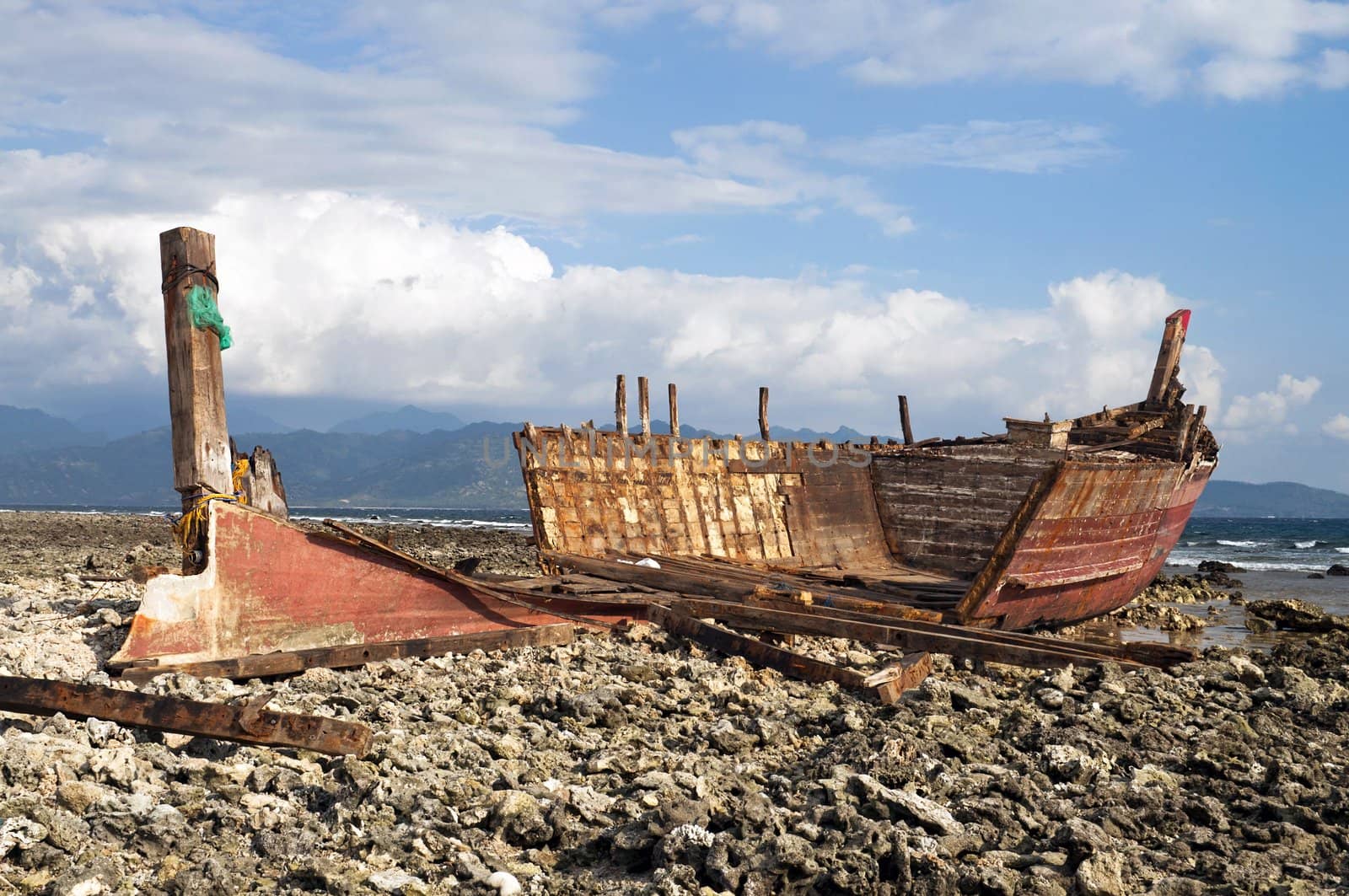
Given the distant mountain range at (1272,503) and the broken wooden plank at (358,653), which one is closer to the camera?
Answer: the broken wooden plank at (358,653)

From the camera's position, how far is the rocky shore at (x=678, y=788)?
4.27m

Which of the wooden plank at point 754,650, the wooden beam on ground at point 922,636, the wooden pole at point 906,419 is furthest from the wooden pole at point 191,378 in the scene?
the wooden pole at point 906,419

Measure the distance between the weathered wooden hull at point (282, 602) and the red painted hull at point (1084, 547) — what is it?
521 cm

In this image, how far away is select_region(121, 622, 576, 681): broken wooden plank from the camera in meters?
7.05

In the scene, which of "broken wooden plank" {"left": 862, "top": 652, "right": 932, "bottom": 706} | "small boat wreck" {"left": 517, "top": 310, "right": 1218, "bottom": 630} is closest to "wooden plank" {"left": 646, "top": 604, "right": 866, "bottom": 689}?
"broken wooden plank" {"left": 862, "top": 652, "right": 932, "bottom": 706}

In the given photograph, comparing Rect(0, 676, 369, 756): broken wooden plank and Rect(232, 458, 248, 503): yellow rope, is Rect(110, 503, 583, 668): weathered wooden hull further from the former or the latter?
Rect(0, 676, 369, 756): broken wooden plank

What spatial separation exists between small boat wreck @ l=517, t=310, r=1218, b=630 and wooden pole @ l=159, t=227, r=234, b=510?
451 centimetres

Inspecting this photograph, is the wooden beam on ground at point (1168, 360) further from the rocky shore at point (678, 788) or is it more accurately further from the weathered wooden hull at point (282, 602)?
the weathered wooden hull at point (282, 602)

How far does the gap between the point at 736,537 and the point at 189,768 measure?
32.8 feet

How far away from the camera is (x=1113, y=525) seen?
44.6 feet

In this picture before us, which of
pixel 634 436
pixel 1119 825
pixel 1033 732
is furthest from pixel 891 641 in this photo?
pixel 634 436

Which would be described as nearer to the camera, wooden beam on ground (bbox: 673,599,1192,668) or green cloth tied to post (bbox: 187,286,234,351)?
green cloth tied to post (bbox: 187,286,234,351)

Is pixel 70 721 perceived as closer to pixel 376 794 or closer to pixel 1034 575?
pixel 376 794

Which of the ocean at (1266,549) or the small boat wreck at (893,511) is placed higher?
Answer: the small boat wreck at (893,511)
